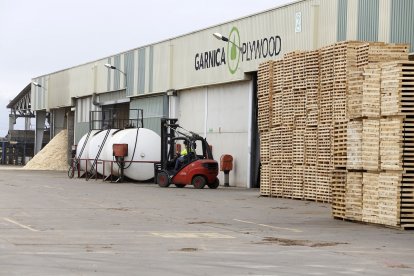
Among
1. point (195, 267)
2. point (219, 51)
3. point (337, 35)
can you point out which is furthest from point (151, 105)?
point (195, 267)

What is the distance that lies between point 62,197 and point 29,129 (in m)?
69.6

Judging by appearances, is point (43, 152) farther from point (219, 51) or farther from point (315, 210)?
point (315, 210)

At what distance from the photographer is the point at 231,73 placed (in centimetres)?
4003

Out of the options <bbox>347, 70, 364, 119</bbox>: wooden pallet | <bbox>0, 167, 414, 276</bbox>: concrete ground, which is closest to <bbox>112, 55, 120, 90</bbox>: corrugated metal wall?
<bbox>0, 167, 414, 276</bbox>: concrete ground

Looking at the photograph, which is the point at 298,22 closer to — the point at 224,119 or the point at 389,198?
the point at 224,119

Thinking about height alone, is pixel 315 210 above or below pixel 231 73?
below

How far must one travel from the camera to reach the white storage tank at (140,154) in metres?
41.7

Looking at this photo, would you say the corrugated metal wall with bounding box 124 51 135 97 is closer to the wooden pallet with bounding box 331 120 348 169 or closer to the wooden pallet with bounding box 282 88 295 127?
the wooden pallet with bounding box 282 88 295 127

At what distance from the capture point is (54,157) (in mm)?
67312

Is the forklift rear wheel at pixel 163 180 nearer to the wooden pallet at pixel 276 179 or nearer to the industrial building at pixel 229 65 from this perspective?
the industrial building at pixel 229 65

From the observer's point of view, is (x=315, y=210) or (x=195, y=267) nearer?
(x=195, y=267)

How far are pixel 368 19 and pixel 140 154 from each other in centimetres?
1544

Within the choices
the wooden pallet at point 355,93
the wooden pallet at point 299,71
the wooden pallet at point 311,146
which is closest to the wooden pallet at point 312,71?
the wooden pallet at point 299,71

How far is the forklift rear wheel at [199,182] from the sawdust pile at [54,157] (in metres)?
32.6
